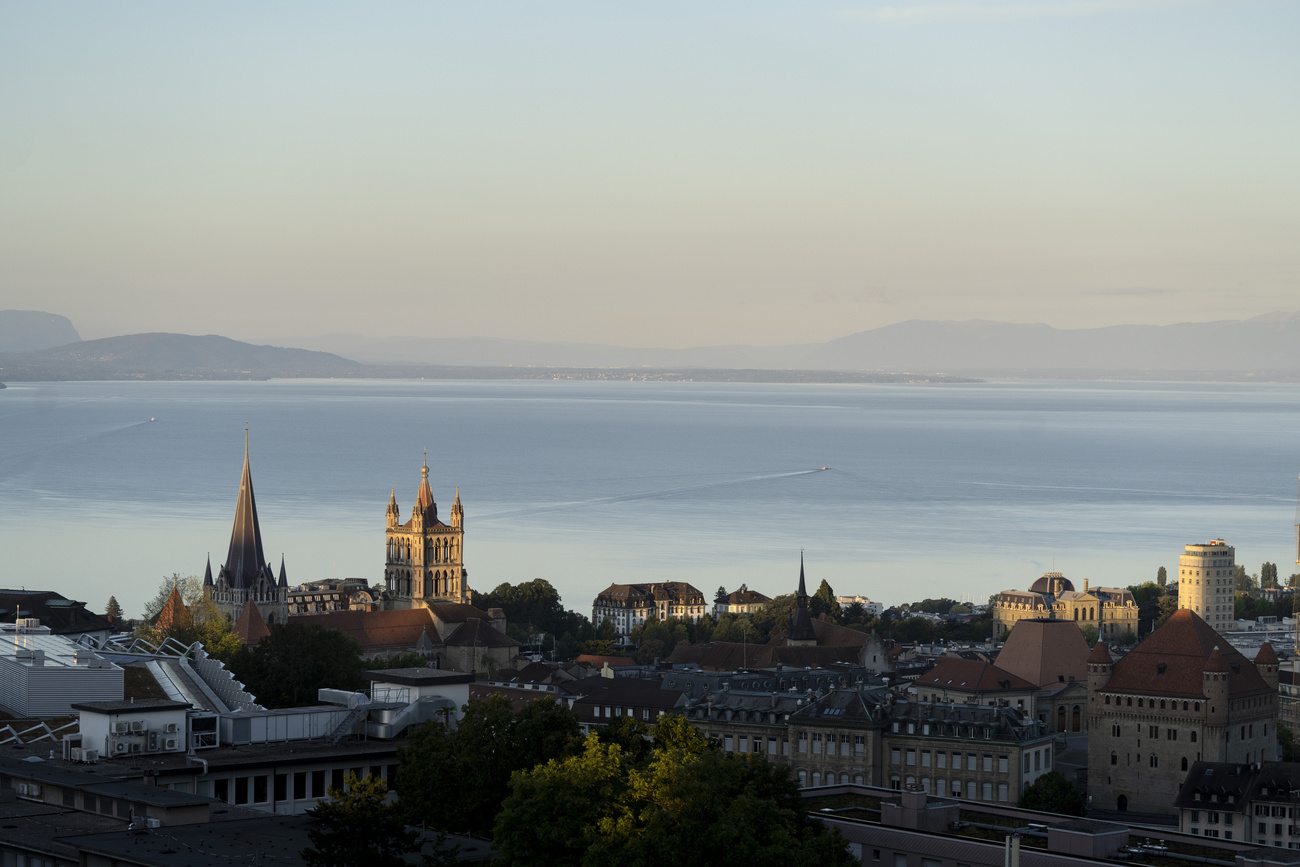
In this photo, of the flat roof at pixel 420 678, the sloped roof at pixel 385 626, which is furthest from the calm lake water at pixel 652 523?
the flat roof at pixel 420 678

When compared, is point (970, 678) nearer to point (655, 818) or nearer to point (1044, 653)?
point (1044, 653)

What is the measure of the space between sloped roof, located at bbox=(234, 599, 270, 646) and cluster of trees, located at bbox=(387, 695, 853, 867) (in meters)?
51.1

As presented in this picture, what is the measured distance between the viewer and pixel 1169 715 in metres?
62.2

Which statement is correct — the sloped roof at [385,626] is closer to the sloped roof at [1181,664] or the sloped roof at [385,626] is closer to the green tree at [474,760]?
the sloped roof at [1181,664]

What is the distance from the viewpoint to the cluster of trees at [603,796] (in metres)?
25.3

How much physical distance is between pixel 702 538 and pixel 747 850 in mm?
116108

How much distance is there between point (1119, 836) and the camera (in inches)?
1228

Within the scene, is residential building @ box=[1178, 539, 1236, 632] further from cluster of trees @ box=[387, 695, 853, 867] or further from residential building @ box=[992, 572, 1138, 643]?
cluster of trees @ box=[387, 695, 853, 867]

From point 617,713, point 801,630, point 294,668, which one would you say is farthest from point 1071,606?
point 294,668

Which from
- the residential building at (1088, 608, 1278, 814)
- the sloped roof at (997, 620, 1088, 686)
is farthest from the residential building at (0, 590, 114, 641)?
the sloped roof at (997, 620, 1088, 686)

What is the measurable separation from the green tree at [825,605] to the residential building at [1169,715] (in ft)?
110

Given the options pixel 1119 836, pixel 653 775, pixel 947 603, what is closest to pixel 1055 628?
A: pixel 947 603

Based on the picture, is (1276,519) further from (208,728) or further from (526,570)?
(208,728)

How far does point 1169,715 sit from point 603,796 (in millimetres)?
39940
